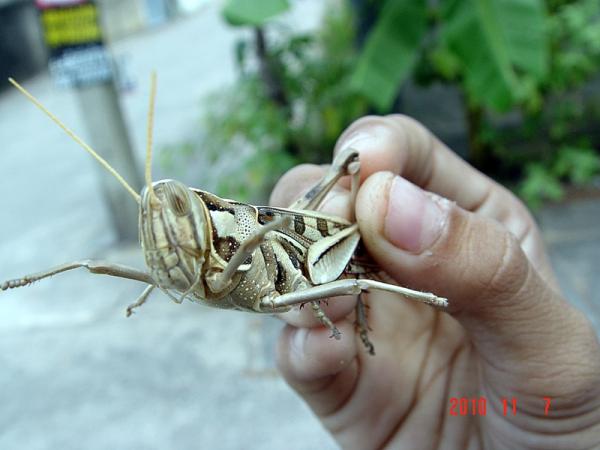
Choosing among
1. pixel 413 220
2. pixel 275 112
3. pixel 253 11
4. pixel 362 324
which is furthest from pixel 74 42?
pixel 413 220

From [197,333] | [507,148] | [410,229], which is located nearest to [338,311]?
[410,229]

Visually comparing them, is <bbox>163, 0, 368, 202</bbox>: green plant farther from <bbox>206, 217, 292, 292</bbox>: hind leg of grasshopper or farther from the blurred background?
<bbox>206, 217, 292, 292</bbox>: hind leg of grasshopper

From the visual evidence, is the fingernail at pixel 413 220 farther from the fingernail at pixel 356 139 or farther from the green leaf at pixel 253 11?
the green leaf at pixel 253 11

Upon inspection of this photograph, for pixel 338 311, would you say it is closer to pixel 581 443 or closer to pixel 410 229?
pixel 410 229
